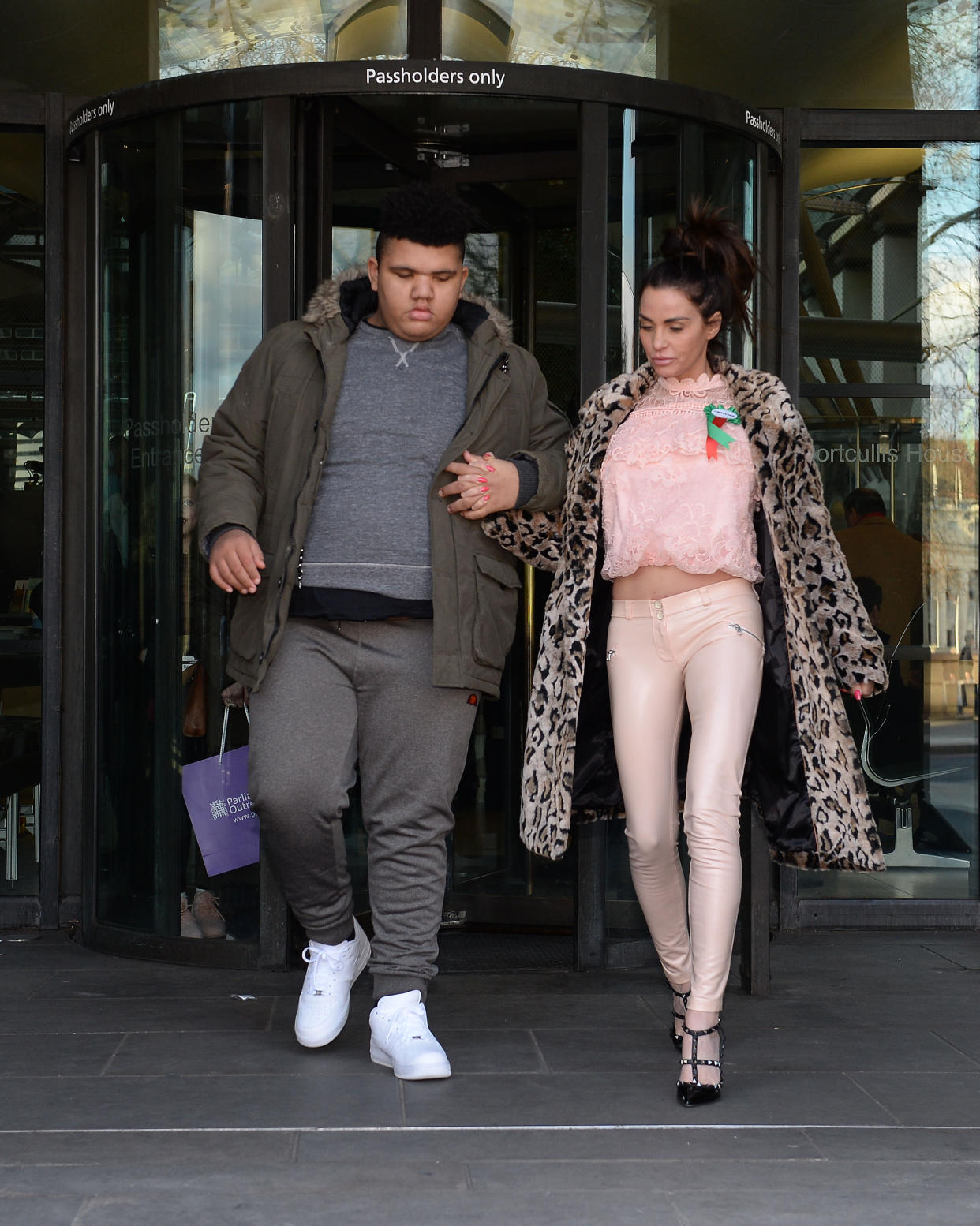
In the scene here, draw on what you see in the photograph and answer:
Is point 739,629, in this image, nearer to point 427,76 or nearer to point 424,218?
point 424,218

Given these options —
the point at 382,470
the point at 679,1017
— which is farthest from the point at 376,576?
the point at 679,1017

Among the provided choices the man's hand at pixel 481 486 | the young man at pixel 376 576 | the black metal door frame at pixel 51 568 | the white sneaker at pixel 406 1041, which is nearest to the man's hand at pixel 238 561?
the young man at pixel 376 576

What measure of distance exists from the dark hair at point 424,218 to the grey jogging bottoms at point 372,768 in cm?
92

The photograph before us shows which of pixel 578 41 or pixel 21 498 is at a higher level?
pixel 578 41

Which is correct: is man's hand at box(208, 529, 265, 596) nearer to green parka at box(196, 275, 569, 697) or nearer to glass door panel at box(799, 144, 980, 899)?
green parka at box(196, 275, 569, 697)

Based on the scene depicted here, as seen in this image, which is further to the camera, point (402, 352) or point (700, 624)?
point (402, 352)

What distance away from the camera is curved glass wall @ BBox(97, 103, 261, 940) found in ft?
15.5

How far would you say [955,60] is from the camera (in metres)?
5.55

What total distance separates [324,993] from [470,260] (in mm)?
3047

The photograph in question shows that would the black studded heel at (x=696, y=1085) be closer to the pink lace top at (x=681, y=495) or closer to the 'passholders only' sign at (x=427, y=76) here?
the pink lace top at (x=681, y=495)

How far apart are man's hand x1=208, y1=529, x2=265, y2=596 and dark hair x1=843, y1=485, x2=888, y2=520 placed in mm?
2773

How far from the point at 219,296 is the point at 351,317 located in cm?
106

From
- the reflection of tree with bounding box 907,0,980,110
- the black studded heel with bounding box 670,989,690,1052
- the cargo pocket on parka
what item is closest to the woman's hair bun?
the cargo pocket on parka

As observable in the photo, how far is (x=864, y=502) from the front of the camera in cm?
560
